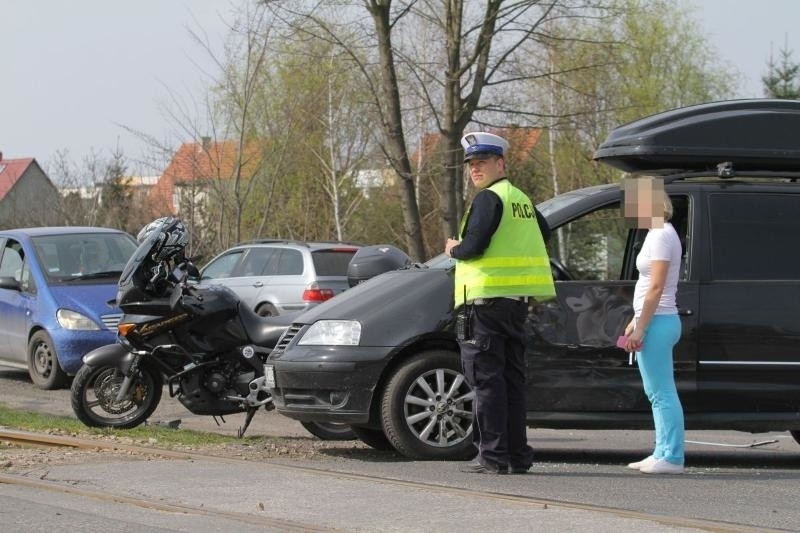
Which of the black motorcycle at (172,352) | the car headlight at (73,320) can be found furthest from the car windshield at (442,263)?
the car headlight at (73,320)

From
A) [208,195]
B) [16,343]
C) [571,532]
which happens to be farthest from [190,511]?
[208,195]

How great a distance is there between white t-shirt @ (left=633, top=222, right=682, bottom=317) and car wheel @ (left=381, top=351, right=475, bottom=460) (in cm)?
127

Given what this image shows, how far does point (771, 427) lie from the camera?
7867 millimetres

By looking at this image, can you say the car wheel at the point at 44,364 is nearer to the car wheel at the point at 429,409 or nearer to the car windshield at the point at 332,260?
the car windshield at the point at 332,260

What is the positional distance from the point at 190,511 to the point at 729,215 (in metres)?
4.03

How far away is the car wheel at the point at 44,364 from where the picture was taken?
13.3 m

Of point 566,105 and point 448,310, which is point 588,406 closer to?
point 448,310

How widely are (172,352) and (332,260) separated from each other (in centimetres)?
876

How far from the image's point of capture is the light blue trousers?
7.20 m

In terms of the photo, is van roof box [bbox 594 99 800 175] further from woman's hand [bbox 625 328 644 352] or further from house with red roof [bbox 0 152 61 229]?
house with red roof [bbox 0 152 61 229]

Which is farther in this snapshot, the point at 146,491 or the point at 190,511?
the point at 146,491

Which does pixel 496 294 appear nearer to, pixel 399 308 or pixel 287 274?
pixel 399 308

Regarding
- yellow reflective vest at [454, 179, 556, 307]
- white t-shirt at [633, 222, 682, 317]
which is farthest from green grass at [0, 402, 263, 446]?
white t-shirt at [633, 222, 682, 317]

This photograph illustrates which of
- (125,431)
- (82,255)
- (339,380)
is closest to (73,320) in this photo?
(82,255)
